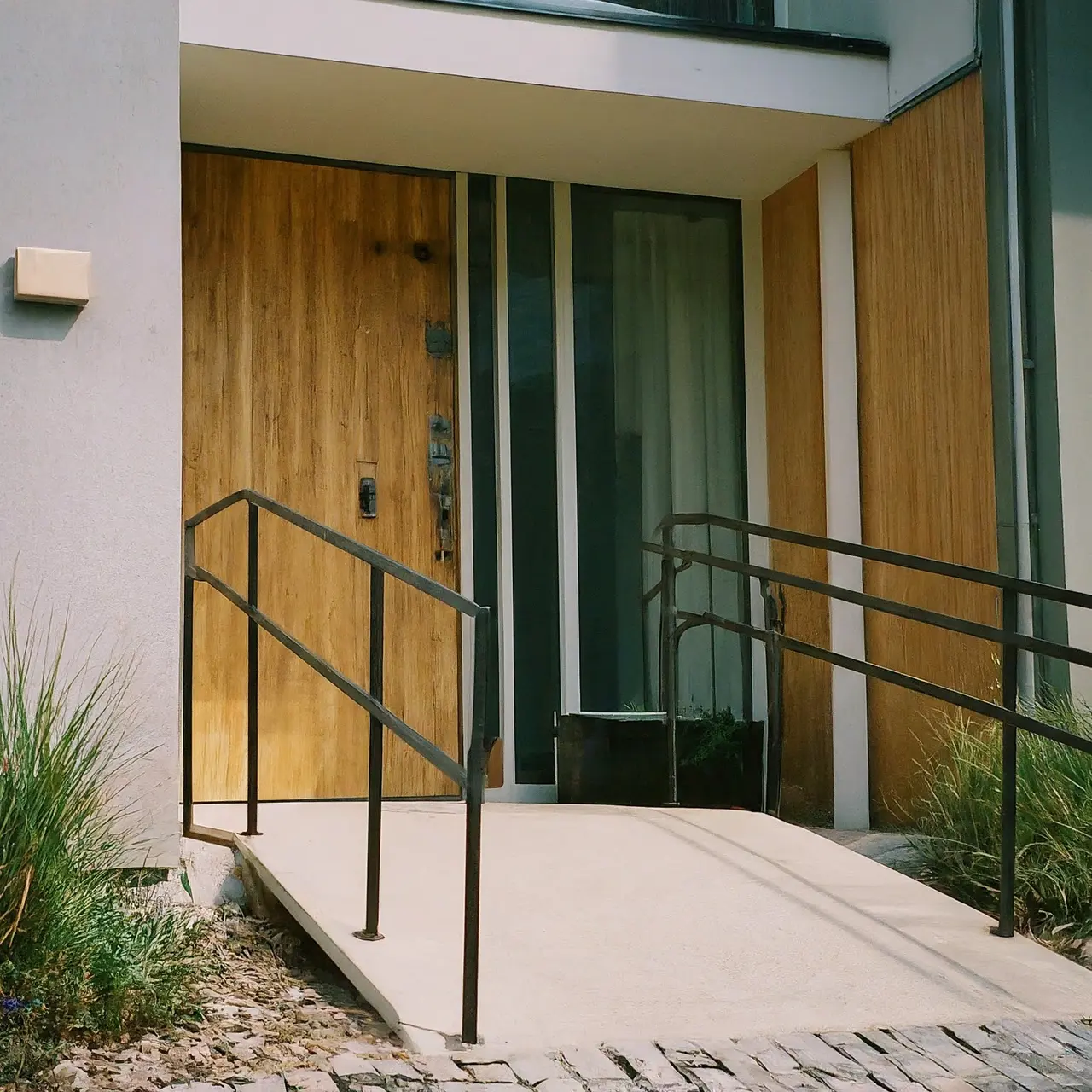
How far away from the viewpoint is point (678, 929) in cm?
318

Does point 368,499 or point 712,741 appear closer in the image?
point 368,499

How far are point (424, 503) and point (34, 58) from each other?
227cm

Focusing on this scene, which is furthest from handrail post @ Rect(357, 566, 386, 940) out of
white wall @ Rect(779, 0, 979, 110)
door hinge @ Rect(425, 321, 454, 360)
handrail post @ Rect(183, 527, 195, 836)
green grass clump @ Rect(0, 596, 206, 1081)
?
white wall @ Rect(779, 0, 979, 110)

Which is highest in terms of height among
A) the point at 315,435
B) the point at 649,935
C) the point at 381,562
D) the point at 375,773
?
the point at 315,435

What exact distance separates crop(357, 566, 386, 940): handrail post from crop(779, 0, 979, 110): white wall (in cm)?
292

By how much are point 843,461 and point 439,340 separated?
1.65 metres

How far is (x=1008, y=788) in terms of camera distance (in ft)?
10.6

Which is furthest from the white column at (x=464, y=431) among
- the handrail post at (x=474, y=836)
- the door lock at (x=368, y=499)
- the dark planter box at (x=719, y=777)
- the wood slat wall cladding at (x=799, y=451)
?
the handrail post at (x=474, y=836)

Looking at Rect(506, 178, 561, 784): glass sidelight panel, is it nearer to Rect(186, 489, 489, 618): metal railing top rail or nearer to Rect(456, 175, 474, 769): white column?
Rect(456, 175, 474, 769): white column

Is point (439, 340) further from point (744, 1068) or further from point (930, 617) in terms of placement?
point (744, 1068)

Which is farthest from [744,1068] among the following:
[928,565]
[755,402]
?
[755,402]

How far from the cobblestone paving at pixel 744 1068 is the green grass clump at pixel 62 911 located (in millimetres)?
350

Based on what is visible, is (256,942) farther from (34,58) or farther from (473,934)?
(34,58)

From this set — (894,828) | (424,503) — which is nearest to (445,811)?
(424,503)
